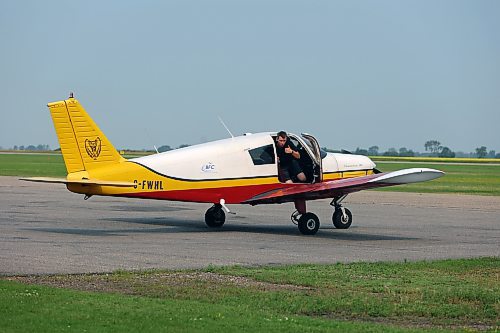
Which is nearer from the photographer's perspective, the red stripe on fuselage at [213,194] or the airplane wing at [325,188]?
the airplane wing at [325,188]

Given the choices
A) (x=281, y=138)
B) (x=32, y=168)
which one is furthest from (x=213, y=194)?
(x=32, y=168)

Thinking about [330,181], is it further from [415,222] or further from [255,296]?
[255,296]

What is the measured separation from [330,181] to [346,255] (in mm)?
5185

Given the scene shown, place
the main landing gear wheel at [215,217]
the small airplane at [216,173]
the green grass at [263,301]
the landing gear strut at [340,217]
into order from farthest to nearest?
the main landing gear wheel at [215,217] → the landing gear strut at [340,217] → the small airplane at [216,173] → the green grass at [263,301]

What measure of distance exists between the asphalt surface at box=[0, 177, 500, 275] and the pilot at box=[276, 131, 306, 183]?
50.5 inches

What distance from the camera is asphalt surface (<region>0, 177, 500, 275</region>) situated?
16.0 m

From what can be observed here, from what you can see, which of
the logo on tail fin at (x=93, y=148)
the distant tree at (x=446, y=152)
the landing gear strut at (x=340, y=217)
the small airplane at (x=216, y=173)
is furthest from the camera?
the distant tree at (x=446, y=152)

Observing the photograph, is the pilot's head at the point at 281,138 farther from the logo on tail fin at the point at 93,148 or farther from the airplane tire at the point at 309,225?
the logo on tail fin at the point at 93,148

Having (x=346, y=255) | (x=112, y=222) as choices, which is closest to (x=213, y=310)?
(x=346, y=255)

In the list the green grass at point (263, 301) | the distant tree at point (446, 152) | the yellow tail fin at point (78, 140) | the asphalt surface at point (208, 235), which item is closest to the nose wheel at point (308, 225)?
the asphalt surface at point (208, 235)

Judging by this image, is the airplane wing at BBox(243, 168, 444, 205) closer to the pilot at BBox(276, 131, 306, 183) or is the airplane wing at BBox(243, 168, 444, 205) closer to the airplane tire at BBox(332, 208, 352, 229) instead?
the pilot at BBox(276, 131, 306, 183)

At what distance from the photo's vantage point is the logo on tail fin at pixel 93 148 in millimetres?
20609

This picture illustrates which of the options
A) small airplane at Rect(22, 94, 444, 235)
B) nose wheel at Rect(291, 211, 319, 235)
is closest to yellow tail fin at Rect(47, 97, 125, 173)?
small airplane at Rect(22, 94, 444, 235)

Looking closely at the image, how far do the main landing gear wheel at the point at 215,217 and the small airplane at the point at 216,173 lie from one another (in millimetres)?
24
